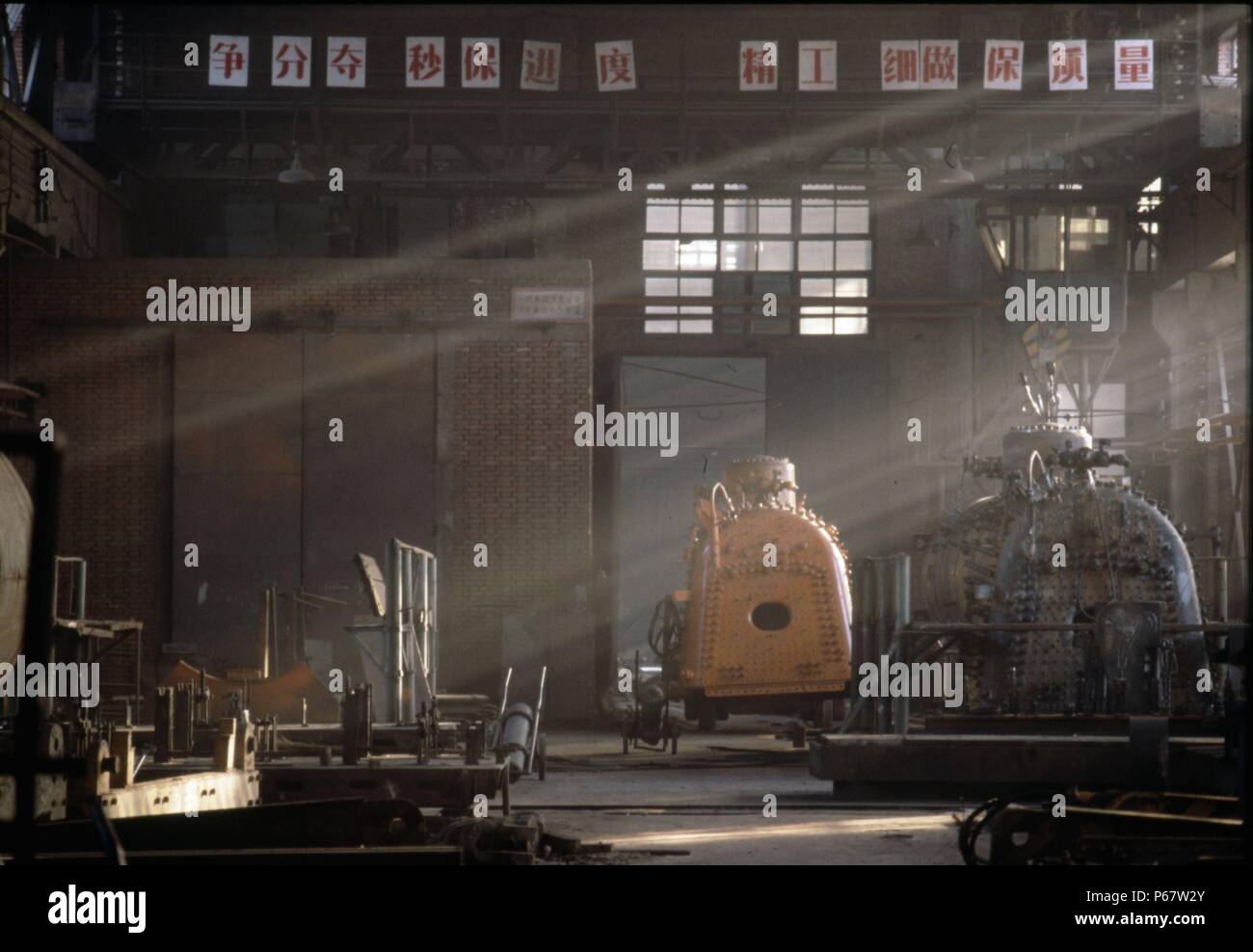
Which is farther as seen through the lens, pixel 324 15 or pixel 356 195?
pixel 324 15

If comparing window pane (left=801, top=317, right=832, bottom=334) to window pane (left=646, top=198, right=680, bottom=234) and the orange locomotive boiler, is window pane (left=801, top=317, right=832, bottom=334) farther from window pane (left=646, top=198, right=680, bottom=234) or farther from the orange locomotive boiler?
the orange locomotive boiler

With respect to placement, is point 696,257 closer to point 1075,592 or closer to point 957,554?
point 957,554

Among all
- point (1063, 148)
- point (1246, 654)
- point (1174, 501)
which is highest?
point (1063, 148)

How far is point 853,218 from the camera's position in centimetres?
2770

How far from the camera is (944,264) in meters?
27.4

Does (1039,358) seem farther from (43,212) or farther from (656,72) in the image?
(43,212)

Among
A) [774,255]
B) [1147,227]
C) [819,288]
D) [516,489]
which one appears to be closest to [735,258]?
[774,255]

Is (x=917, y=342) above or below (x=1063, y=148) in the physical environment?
below

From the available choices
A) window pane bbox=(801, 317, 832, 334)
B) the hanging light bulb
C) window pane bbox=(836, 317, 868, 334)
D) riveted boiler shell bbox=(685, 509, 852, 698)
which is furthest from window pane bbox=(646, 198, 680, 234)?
riveted boiler shell bbox=(685, 509, 852, 698)

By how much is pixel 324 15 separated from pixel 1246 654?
2381cm

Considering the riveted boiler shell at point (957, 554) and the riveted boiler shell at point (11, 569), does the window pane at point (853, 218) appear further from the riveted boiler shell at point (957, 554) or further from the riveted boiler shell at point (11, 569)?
the riveted boiler shell at point (11, 569)

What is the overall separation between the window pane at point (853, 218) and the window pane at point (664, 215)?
2.90 metres

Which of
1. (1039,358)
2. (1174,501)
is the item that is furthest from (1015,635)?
(1174,501)

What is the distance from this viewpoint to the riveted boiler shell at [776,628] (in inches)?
669
